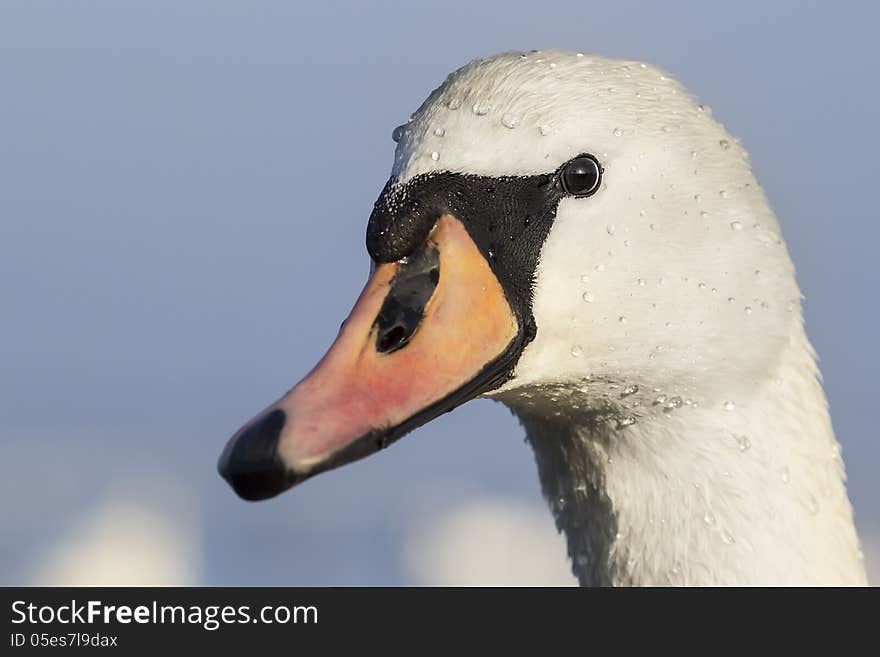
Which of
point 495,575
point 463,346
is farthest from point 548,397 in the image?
point 495,575

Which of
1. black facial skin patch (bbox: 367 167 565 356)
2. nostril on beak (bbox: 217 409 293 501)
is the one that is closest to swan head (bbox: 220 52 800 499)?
black facial skin patch (bbox: 367 167 565 356)

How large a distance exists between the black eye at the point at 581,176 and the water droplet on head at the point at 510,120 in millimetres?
141

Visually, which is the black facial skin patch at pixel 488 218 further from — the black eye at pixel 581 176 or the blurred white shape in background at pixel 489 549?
the blurred white shape in background at pixel 489 549

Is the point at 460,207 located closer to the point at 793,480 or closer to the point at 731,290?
the point at 731,290

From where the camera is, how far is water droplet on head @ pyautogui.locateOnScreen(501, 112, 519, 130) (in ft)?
10.7

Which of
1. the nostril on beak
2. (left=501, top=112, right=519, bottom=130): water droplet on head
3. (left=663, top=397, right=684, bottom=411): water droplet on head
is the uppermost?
(left=501, top=112, right=519, bottom=130): water droplet on head

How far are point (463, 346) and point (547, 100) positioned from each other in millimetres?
538

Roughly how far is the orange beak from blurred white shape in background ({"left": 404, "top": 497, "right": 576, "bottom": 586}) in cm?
842

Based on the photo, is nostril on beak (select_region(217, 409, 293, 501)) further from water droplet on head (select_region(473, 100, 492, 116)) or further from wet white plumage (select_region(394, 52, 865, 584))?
water droplet on head (select_region(473, 100, 492, 116))

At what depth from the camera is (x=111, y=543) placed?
12648mm

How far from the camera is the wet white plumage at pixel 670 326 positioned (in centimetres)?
333

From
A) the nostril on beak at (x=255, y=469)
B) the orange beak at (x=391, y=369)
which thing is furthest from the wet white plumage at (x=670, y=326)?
the nostril on beak at (x=255, y=469)

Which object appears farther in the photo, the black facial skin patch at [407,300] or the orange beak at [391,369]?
the black facial skin patch at [407,300]
